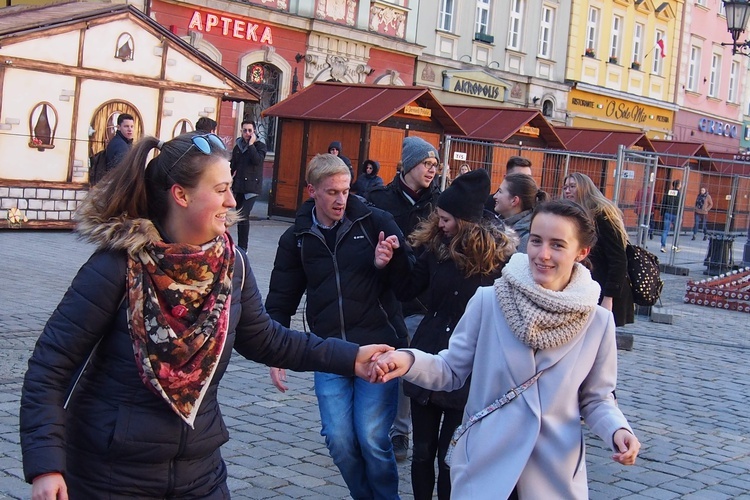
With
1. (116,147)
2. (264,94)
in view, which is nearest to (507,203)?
(116,147)

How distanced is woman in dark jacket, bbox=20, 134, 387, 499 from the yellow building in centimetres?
3555

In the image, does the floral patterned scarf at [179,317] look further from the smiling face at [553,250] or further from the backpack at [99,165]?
the backpack at [99,165]

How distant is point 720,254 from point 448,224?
1688cm

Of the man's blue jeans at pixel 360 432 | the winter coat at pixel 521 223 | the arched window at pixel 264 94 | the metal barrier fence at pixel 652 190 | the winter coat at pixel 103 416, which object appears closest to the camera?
the winter coat at pixel 103 416

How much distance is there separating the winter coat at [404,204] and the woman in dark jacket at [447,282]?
4.18 ft

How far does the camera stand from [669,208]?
20.5m

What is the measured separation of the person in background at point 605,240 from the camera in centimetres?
705

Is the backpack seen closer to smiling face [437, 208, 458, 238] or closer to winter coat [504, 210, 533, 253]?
winter coat [504, 210, 533, 253]

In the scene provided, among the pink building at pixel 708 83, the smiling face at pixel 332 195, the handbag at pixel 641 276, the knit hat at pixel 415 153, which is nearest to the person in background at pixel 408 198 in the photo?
the knit hat at pixel 415 153

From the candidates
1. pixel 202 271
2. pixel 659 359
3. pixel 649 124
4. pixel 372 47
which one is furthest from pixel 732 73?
pixel 202 271

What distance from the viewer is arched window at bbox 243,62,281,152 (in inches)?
1008

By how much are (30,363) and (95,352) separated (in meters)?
0.18

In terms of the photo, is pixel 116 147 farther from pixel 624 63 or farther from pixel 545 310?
pixel 624 63

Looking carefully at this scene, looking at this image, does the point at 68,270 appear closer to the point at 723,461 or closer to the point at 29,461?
the point at 723,461
